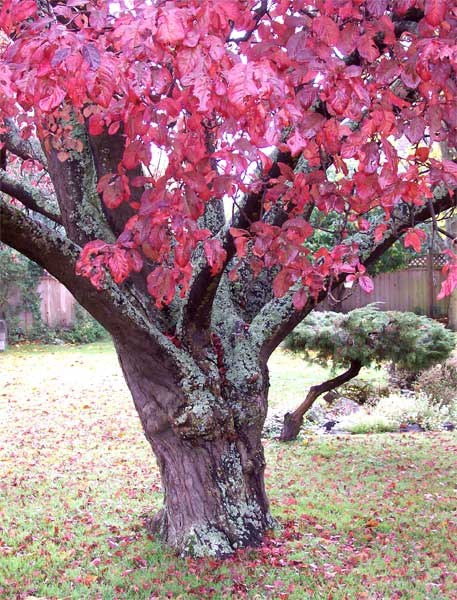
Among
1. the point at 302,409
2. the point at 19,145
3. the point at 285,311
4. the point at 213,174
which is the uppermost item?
the point at 19,145

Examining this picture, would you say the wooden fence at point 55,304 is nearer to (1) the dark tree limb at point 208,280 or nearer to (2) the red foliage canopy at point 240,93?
(1) the dark tree limb at point 208,280

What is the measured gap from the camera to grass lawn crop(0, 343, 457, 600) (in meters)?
3.96

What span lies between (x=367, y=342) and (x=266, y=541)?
4.01 metres

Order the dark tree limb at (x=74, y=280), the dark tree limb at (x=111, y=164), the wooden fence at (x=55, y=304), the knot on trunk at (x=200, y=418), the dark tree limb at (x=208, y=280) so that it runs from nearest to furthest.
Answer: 1. the dark tree limb at (x=74, y=280)
2. the dark tree limb at (x=208, y=280)
3. the knot on trunk at (x=200, y=418)
4. the dark tree limb at (x=111, y=164)
5. the wooden fence at (x=55, y=304)

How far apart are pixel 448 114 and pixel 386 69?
0.32 metres

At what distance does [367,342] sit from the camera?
8.02 meters

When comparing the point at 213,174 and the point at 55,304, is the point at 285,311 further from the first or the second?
the point at 55,304

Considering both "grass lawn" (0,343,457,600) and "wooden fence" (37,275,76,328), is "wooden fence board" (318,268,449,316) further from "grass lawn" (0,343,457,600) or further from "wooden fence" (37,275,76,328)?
"grass lawn" (0,343,457,600)

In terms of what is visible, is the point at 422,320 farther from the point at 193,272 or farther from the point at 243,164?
the point at 243,164

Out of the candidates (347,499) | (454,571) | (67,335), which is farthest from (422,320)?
(67,335)

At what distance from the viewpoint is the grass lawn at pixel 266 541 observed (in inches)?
156

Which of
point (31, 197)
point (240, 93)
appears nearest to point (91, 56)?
point (240, 93)

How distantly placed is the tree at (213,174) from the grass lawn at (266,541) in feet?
1.17

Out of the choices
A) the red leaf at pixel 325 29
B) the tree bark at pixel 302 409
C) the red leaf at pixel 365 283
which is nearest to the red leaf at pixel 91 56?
the red leaf at pixel 325 29
